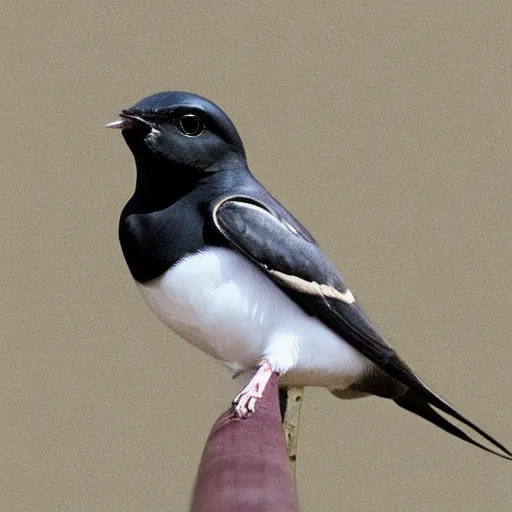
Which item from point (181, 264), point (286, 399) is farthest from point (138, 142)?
point (286, 399)

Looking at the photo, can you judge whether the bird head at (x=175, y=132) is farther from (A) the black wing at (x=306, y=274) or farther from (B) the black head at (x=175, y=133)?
(A) the black wing at (x=306, y=274)

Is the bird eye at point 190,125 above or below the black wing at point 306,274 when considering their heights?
above

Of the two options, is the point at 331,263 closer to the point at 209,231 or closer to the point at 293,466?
the point at 209,231

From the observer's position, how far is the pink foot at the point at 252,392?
6.21ft

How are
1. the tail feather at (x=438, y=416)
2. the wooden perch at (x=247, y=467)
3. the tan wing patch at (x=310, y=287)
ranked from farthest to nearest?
the tail feather at (x=438, y=416) < the tan wing patch at (x=310, y=287) < the wooden perch at (x=247, y=467)

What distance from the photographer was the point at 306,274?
80.7 inches

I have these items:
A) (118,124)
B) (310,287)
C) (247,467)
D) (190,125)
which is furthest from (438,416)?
(118,124)

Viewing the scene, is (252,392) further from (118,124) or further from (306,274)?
(118,124)

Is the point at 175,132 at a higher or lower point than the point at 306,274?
higher

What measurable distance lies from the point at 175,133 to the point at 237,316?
16.4 inches

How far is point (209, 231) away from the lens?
1.99 meters

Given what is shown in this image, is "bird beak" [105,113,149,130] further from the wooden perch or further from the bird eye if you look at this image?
the wooden perch

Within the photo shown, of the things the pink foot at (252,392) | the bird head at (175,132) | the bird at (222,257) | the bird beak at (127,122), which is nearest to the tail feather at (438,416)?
the bird at (222,257)

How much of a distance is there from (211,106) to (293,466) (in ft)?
3.02
